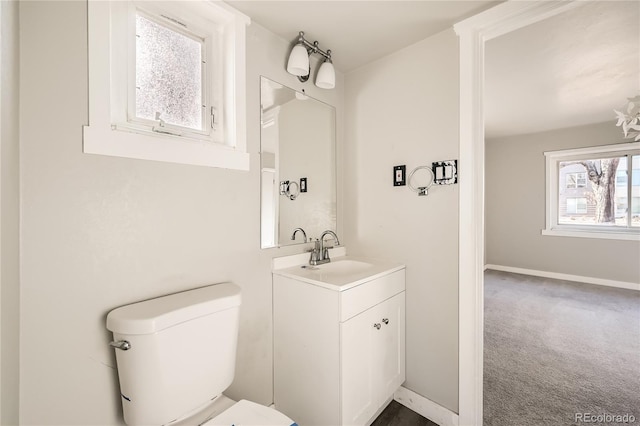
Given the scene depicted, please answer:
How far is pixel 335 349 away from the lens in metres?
1.32

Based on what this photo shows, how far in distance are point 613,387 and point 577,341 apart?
0.70 metres

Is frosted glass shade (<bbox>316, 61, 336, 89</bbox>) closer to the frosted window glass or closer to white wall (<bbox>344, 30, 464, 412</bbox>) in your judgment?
white wall (<bbox>344, 30, 464, 412</bbox>)

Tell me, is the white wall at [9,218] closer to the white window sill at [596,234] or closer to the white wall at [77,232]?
the white wall at [77,232]

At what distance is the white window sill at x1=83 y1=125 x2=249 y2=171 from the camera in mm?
1045

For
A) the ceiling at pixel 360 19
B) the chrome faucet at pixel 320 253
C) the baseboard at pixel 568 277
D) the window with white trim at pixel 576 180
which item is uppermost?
the ceiling at pixel 360 19

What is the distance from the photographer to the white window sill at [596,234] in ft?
12.7

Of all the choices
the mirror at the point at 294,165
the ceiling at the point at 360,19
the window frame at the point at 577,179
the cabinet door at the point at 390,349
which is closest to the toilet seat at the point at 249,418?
the cabinet door at the point at 390,349

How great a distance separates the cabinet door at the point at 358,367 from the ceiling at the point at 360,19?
1.61 metres

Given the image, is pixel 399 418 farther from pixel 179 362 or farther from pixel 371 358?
pixel 179 362

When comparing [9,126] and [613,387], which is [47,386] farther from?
[613,387]

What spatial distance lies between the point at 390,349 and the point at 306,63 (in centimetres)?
178

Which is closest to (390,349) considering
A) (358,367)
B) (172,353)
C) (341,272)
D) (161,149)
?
(358,367)

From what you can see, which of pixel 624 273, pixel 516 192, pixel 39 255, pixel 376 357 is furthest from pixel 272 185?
pixel 624 273

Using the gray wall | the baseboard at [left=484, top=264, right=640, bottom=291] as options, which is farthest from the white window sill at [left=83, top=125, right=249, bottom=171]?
the baseboard at [left=484, top=264, right=640, bottom=291]
